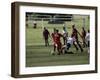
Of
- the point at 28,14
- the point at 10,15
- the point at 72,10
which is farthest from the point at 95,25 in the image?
the point at 10,15

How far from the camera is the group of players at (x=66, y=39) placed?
216cm

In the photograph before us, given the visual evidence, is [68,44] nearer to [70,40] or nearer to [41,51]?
[70,40]

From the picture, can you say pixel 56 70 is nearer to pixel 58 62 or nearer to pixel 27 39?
pixel 58 62

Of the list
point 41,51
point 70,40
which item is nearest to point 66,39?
point 70,40

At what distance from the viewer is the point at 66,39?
2.21 metres

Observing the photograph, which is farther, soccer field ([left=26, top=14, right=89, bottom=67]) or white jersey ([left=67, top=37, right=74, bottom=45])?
white jersey ([left=67, top=37, right=74, bottom=45])

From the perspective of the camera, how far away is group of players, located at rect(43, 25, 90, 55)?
2.16 m

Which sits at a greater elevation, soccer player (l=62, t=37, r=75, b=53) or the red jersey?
the red jersey

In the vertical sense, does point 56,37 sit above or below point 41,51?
above

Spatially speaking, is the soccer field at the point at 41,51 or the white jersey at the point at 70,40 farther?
the white jersey at the point at 70,40

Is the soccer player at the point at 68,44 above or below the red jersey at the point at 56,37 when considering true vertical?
below

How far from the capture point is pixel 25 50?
2041 millimetres

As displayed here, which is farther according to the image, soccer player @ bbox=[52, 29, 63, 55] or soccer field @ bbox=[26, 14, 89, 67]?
soccer player @ bbox=[52, 29, 63, 55]

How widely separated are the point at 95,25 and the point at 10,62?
866 millimetres
